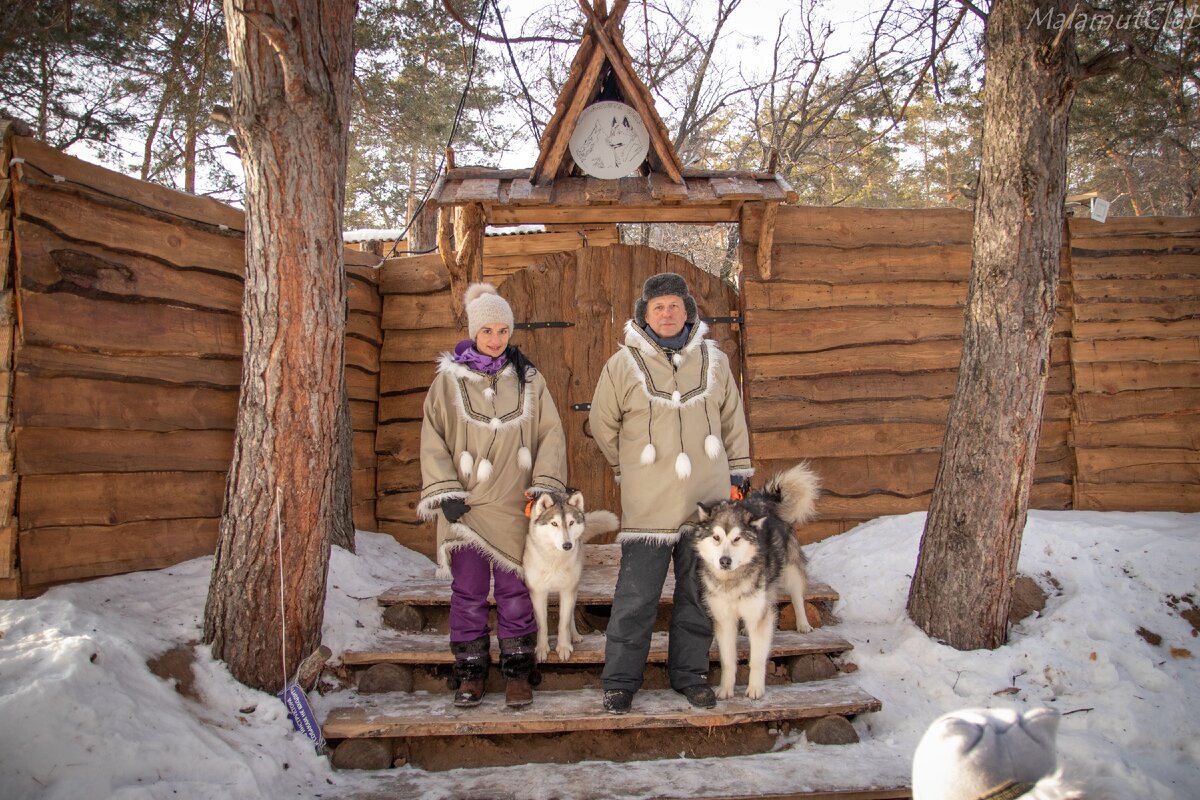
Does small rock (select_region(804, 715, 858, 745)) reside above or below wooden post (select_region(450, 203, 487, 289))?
below

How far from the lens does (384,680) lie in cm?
411

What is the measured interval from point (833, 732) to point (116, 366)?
175 inches

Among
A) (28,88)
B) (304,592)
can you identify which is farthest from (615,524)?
(28,88)

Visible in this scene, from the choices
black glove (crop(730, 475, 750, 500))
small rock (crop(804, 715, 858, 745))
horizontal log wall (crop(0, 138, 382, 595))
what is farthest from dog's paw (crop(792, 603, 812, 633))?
horizontal log wall (crop(0, 138, 382, 595))

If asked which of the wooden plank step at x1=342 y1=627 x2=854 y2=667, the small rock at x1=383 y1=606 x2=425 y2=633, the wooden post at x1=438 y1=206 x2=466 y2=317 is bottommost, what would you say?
the wooden plank step at x1=342 y1=627 x2=854 y2=667

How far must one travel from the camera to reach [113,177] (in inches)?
167

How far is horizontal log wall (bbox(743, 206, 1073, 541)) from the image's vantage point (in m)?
6.14

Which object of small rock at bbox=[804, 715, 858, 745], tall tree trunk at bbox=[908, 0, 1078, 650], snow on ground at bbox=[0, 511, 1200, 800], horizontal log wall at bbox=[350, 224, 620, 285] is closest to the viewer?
snow on ground at bbox=[0, 511, 1200, 800]

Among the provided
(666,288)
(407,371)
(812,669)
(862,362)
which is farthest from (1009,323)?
(407,371)

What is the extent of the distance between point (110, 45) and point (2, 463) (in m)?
5.46

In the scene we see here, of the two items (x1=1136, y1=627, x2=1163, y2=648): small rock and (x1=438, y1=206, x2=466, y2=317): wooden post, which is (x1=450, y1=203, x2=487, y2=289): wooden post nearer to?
(x1=438, y1=206, x2=466, y2=317): wooden post

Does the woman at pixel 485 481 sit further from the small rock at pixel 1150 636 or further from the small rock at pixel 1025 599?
the small rock at pixel 1150 636

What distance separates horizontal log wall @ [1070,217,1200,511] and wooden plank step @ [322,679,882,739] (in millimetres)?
3875

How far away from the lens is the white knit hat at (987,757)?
1.48 metres
